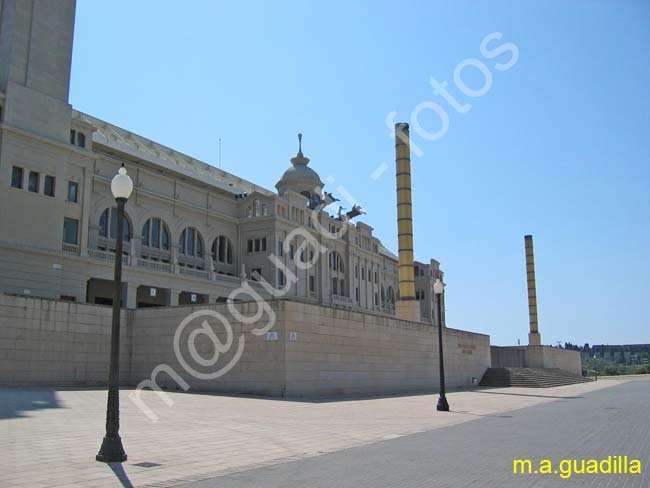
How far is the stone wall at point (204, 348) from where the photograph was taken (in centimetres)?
2550

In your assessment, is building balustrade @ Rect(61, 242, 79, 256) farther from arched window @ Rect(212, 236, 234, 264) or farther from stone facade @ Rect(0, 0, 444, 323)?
arched window @ Rect(212, 236, 234, 264)

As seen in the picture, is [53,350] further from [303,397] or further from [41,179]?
[41,179]

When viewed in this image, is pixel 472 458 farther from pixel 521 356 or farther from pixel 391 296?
pixel 391 296

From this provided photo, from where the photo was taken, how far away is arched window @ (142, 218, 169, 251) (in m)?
49.8

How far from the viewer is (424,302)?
94.9 metres

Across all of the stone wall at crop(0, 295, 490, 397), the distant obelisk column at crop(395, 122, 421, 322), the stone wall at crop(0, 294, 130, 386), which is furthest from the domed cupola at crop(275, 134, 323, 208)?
the stone wall at crop(0, 294, 130, 386)

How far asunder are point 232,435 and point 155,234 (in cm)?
3953

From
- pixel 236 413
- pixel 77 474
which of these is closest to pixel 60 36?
pixel 236 413

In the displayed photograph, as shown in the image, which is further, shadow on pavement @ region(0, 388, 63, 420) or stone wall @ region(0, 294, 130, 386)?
stone wall @ region(0, 294, 130, 386)

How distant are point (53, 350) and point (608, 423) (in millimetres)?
21400

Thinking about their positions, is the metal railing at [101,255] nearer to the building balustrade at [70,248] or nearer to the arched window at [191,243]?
the building balustrade at [70,248]

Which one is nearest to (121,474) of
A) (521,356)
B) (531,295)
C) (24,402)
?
(24,402)

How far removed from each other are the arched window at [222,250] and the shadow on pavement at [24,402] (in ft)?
116

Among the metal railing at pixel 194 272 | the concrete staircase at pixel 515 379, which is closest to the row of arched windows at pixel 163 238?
the metal railing at pixel 194 272
